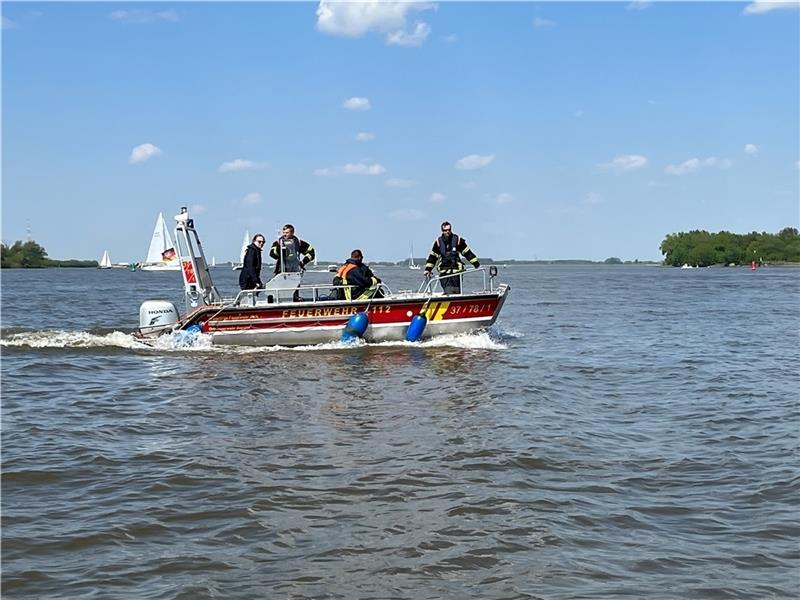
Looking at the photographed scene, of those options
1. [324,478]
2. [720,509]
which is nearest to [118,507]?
[324,478]

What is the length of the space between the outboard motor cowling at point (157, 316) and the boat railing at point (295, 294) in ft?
4.93

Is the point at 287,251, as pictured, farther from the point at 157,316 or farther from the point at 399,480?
the point at 399,480

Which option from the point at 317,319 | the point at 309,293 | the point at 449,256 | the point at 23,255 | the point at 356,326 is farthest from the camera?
the point at 23,255

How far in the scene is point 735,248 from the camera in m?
152

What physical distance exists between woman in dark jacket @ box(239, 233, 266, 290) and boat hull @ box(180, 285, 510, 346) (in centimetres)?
64

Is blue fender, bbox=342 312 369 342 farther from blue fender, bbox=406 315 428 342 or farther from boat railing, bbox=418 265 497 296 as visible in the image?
boat railing, bbox=418 265 497 296

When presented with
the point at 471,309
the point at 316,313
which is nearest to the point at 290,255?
the point at 316,313

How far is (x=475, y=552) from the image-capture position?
5.65 meters

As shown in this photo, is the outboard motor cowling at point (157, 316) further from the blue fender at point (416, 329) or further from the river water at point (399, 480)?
the blue fender at point (416, 329)

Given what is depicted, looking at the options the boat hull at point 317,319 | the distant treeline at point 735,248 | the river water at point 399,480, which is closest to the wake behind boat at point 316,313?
the boat hull at point 317,319

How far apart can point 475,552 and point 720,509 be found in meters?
2.36

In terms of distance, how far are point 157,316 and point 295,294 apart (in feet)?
11.3

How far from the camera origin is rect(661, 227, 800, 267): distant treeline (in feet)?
482

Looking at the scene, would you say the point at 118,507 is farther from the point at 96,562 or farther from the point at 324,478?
the point at 324,478
